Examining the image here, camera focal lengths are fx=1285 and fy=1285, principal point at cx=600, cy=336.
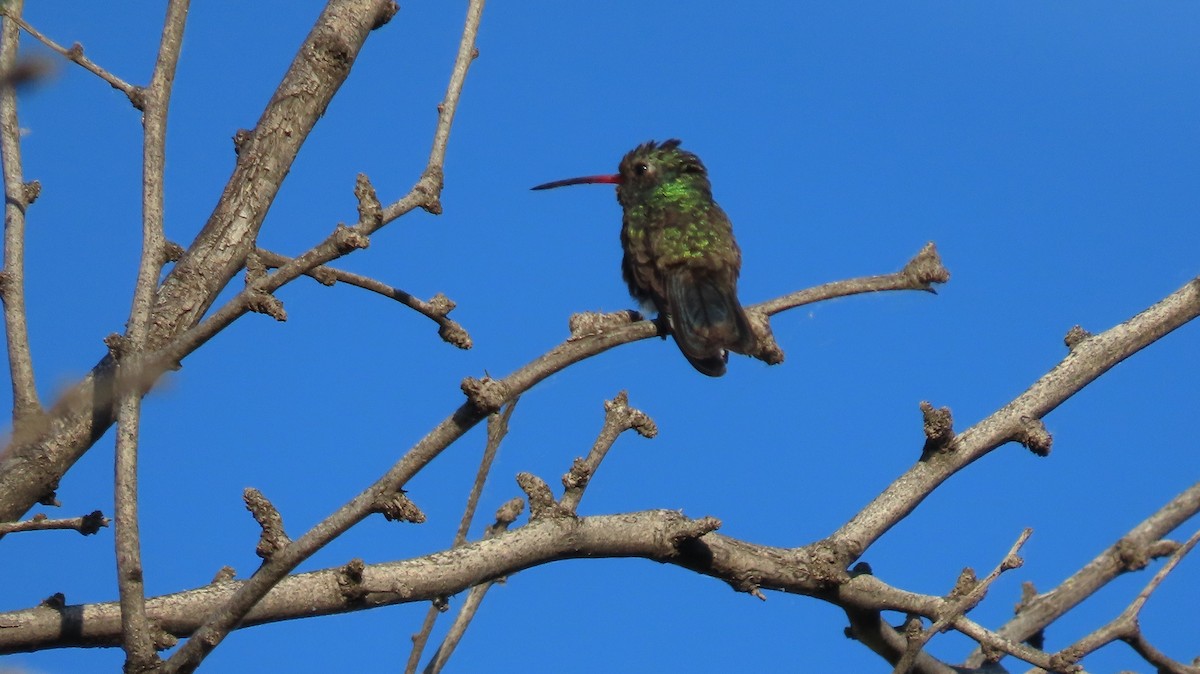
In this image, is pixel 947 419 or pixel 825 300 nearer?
pixel 947 419

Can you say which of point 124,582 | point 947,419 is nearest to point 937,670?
point 947,419

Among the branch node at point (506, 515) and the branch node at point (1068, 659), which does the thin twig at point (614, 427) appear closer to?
the branch node at point (506, 515)

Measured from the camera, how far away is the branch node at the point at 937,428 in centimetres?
400

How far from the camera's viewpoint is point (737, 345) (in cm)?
587

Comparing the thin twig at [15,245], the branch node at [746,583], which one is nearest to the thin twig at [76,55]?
the thin twig at [15,245]

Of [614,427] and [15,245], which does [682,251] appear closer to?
Answer: [614,427]

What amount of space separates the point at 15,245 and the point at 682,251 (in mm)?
4125

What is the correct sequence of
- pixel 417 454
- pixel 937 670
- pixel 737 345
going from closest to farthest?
pixel 417 454 → pixel 937 670 → pixel 737 345

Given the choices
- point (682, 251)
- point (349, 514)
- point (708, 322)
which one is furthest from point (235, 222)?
point (682, 251)

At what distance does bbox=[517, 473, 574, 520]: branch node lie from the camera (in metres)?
3.59

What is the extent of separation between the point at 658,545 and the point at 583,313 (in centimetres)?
82

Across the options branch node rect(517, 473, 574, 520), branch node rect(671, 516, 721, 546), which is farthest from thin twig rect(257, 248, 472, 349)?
branch node rect(671, 516, 721, 546)

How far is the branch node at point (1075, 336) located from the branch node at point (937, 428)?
2.13 feet

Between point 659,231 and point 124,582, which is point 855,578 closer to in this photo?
point 124,582
